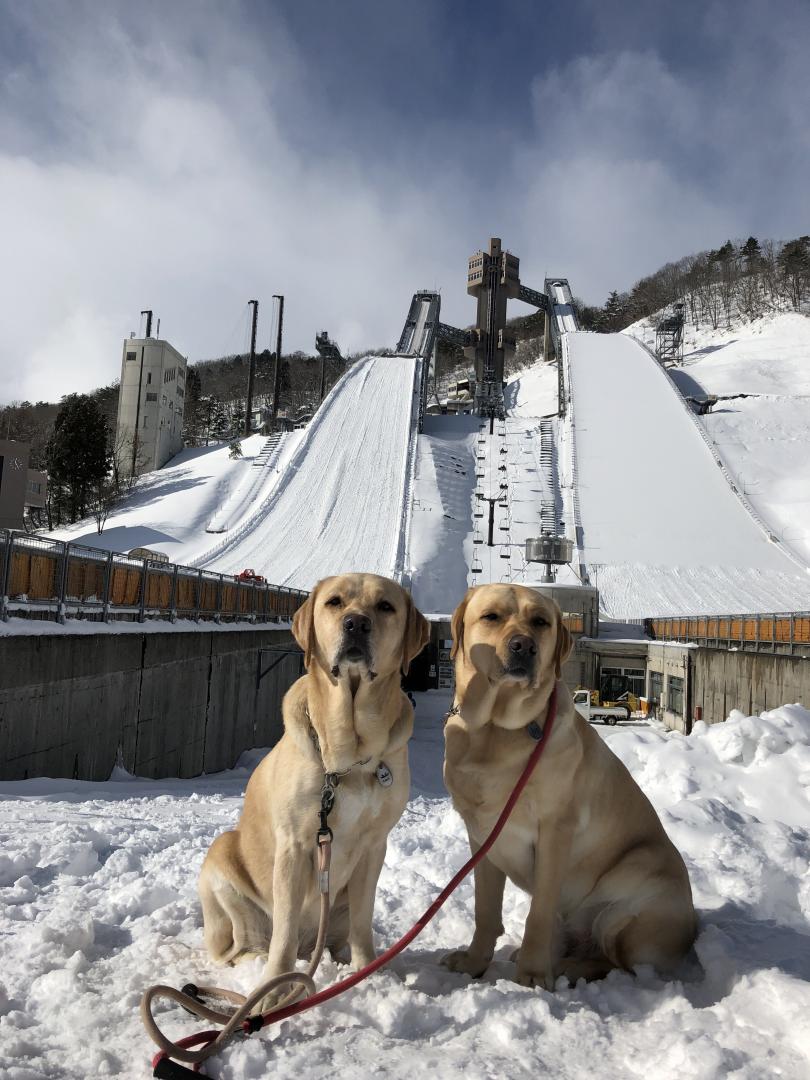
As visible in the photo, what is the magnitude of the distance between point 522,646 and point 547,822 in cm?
73

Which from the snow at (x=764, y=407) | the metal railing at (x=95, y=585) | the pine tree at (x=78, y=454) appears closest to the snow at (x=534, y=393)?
the snow at (x=764, y=407)

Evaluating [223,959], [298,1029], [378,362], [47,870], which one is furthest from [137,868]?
[378,362]

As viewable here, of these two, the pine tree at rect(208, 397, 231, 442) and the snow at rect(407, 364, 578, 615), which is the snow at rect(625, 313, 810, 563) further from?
the pine tree at rect(208, 397, 231, 442)

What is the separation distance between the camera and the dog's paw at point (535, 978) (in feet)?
9.68

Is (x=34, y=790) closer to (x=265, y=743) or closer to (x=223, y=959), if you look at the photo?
(x=223, y=959)

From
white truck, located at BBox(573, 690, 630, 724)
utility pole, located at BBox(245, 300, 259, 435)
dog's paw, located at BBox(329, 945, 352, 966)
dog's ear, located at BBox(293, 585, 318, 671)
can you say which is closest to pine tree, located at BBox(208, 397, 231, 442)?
utility pole, located at BBox(245, 300, 259, 435)

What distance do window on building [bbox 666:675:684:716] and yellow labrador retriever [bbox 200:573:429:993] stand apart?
1877cm

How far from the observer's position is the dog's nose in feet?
9.98

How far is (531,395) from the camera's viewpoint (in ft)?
280

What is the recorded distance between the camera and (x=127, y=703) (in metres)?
11.0

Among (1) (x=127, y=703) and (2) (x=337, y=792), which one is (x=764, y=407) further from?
(2) (x=337, y=792)

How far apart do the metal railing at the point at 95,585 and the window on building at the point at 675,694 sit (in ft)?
40.0

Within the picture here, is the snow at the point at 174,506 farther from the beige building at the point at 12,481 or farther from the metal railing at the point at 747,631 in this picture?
the metal railing at the point at 747,631

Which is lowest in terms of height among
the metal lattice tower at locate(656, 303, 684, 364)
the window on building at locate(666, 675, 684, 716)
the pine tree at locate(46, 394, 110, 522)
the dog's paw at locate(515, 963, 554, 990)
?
the window on building at locate(666, 675, 684, 716)
